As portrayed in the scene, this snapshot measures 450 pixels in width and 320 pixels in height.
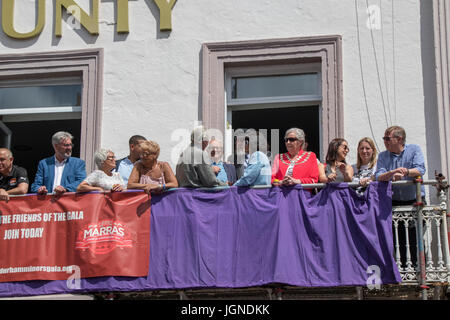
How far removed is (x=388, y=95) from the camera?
12.0m

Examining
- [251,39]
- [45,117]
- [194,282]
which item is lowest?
[194,282]

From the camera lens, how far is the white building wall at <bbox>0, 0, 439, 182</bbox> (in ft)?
39.2

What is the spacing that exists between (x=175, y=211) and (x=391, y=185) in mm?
2492

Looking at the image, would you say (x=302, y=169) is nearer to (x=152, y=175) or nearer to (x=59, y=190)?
(x=152, y=175)

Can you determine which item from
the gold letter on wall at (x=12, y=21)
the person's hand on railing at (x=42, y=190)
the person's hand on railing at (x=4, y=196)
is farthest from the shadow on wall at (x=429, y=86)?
the gold letter on wall at (x=12, y=21)

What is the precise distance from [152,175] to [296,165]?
1.69m

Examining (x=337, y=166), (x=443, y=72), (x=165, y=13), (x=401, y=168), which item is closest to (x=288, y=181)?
(x=337, y=166)

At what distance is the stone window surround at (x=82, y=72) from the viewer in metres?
Result: 12.5

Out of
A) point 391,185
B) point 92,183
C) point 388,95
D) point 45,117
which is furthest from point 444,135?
point 45,117

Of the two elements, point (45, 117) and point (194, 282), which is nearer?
point (194, 282)

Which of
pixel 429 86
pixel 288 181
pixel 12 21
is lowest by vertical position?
pixel 288 181

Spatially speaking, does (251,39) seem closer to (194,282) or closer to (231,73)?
(231,73)

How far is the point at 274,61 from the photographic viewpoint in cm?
1250

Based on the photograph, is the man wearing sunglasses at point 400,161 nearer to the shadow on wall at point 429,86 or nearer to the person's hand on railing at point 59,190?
the shadow on wall at point 429,86
